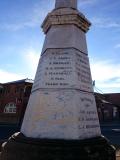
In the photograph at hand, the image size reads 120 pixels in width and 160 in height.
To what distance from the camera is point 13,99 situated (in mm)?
37594

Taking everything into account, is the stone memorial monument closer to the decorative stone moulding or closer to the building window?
the decorative stone moulding

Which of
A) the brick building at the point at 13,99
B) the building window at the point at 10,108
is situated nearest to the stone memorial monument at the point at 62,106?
the brick building at the point at 13,99

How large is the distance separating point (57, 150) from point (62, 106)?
0.94 metres

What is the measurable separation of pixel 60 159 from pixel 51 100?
1.25 metres

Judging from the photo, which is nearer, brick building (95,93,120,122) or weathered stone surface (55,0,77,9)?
weathered stone surface (55,0,77,9)

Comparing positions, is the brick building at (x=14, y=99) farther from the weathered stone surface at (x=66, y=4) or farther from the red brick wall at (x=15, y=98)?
the weathered stone surface at (x=66, y=4)

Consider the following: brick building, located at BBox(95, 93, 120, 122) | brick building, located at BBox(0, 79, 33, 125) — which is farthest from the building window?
brick building, located at BBox(95, 93, 120, 122)

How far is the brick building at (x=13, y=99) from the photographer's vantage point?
36.1 m

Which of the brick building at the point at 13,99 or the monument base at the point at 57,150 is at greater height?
the brick building at the point at 13,99

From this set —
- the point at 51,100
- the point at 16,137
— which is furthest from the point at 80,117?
the point at 16,137

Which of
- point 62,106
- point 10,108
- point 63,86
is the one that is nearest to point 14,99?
point 10,108

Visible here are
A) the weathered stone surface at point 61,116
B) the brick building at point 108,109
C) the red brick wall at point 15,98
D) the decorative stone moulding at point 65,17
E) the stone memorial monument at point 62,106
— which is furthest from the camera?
the brick building at point 108,109

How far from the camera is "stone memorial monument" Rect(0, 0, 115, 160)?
3943 millimetres

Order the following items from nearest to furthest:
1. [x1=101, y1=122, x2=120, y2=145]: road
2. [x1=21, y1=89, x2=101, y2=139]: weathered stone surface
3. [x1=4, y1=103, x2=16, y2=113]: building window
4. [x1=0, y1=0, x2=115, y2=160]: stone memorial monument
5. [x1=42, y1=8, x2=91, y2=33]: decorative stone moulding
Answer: [x1=0, y1=0, x2=115, y2=160]: stone memorial monument → [x1=21, y1=89, x2=101, y2=139]: weathered stone surface → [x1=42, y1=8, x2=91, y2=33]: decorative stone moulding → [x1=101, y1=122, x2=120, y2=145]: road → [x1=4, y1=103, x2=16, y2=113]: building window
